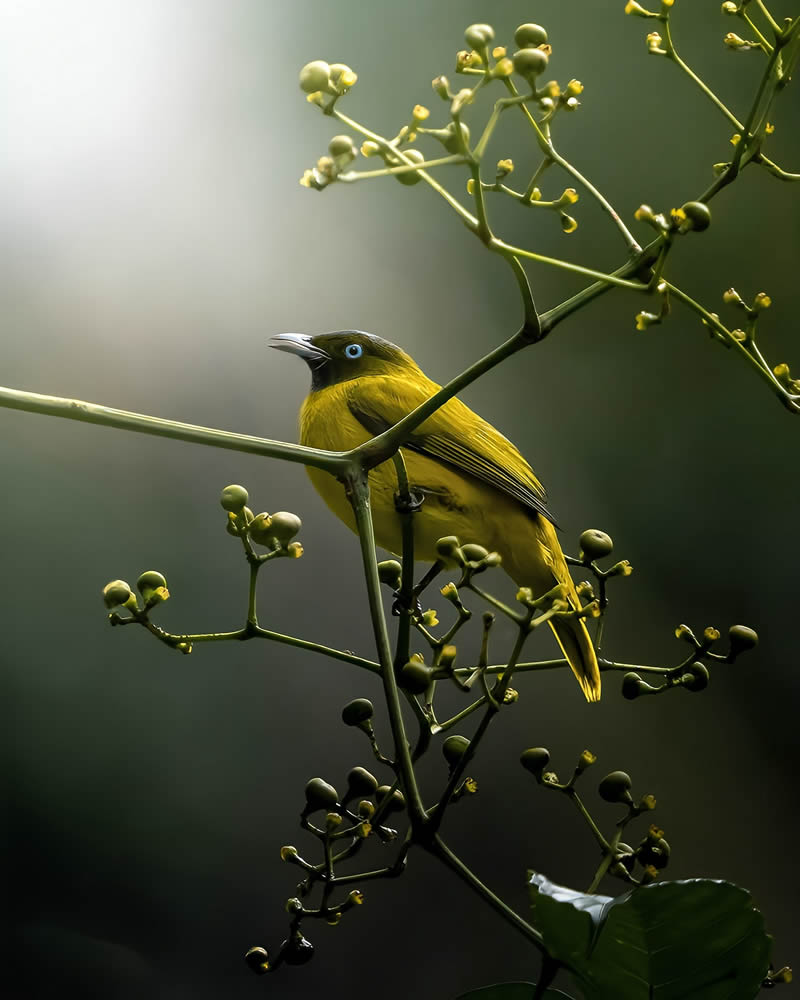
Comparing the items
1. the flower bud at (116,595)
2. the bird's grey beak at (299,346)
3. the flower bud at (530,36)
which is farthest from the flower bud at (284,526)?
the bird's grey beak at (299,346)

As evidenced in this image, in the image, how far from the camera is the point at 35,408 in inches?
18.6

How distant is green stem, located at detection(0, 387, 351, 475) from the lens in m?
0.47

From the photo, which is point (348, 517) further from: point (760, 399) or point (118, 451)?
point (760, 399)

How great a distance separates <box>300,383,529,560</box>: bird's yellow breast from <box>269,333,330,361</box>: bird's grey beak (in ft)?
0.37

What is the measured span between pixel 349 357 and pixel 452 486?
0.27m

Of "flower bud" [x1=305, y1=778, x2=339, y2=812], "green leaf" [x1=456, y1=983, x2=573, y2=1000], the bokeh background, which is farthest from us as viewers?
the bokeh background

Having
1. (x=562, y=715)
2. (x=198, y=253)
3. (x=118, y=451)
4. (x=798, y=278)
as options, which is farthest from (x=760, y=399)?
(x=118, y=451)

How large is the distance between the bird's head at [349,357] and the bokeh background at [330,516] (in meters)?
0.68

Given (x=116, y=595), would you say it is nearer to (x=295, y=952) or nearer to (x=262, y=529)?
(x=262, y=529)

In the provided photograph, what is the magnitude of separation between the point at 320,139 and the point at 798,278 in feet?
3.50

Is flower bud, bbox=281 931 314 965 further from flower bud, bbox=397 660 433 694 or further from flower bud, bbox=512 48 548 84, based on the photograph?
flower bud, bbox=512 48 548 84

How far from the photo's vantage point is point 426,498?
1.00m

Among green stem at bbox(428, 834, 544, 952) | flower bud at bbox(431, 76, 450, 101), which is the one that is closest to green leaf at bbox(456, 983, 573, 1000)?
green stem at bbox(428, 834, 544, 952)

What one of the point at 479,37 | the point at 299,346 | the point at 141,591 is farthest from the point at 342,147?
the point at 299,346
